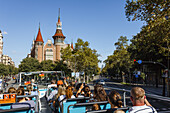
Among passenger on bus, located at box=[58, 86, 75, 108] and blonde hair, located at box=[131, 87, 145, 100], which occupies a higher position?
blonde hair, located at box=[131, 87, 145, 100]

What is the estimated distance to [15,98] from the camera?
5.07 meters

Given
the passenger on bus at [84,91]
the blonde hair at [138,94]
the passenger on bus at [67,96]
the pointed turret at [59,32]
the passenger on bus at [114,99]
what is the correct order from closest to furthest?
the blonde hair at [138,94]
the passenger on bus at [114,99]
the passenger on bus at [67,96]
the passenger on bus at [84,91]
the pointed turret at [59,32]

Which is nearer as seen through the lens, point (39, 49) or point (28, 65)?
point (28, 65)

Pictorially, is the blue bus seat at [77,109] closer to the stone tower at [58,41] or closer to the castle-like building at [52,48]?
the castle-like building at [52,48]

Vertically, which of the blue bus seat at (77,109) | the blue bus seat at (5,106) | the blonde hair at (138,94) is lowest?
the blue bus seat at (77,109)

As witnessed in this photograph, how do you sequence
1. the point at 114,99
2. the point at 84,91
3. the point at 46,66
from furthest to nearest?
the point at 46,66
the point at 84,91
the point at 114,99

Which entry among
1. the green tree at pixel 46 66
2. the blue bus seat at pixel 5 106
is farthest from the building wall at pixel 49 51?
the blue bus seat at pixel 5 106

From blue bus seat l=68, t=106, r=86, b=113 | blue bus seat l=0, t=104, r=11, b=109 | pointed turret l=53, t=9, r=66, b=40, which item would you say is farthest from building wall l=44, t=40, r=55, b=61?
blue bus seat l=68, t=106, r=86, b=113

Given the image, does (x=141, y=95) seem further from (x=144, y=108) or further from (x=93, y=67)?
(x=93, y=67)

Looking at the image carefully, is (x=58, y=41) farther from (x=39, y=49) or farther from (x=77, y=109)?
(x=77, y=109)

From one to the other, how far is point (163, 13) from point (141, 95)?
8.65 meters

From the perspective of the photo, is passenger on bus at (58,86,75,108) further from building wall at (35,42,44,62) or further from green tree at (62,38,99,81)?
building wall at (35,42,44,62)

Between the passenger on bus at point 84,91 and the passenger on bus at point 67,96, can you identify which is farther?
the passenger on bus at point 84,91

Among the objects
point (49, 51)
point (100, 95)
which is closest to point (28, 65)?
point (49, 51)
